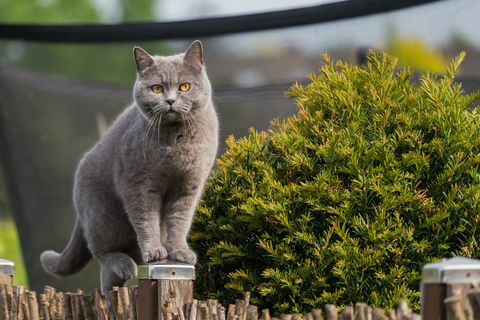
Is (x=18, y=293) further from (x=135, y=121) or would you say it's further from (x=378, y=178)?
(x=378, y=178)

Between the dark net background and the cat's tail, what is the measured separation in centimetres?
171

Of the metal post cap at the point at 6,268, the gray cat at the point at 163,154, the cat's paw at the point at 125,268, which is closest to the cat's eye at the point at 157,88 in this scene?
the gray cat at the point at 163,154

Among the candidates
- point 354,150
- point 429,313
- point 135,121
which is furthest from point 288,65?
point 429,313

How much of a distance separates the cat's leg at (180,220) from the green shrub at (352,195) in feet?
0.41

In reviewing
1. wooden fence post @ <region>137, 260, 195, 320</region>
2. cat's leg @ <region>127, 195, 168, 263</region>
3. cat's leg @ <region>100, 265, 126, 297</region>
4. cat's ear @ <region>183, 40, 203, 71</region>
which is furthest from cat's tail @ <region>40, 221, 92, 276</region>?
wooden fence post @ <region>137, 260, 195, 320</region>

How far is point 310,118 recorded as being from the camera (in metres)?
3.16

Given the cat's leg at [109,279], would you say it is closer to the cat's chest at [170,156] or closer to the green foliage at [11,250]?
the cat's chest at [170,156]

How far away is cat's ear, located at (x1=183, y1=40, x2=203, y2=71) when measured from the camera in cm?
342

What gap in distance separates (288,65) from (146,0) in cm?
1538

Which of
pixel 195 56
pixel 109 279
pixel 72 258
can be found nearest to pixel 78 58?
pixel 72 258

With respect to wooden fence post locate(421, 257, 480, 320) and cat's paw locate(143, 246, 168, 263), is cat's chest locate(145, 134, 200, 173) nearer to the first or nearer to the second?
cat's paw locate(143, 246, 168, 263)

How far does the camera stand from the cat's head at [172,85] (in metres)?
3.34

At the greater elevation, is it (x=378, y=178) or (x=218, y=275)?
(x=378, y=178)

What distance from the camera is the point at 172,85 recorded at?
3371 mm
